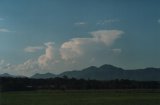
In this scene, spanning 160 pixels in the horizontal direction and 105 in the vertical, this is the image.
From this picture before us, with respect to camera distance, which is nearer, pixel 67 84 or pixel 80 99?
pixel 80 99

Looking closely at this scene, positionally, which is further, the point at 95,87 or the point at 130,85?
the point at 130,85

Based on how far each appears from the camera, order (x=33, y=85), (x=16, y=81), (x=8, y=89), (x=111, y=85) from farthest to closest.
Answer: (x=111, y=85)
(x=33, y=85)
(x=16, y=81)
(x=8, y=89)

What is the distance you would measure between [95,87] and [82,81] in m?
9.33

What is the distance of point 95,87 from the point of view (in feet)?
410

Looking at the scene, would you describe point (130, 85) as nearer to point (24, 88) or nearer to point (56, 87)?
point (56, 87)

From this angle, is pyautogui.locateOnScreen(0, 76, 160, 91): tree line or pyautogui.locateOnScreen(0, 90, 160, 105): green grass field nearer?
pyautogui.locateOnScreen(0, 90, 160, 105): green grass field

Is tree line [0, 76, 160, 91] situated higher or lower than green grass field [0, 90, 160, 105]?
higher

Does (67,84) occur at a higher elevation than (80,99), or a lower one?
higher

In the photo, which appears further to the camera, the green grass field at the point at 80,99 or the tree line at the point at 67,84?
the tree line at the point at 67,84

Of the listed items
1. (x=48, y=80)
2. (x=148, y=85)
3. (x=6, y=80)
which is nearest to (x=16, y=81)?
(x=6, y=80)

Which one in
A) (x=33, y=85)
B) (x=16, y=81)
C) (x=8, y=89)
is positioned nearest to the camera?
(x=8, y=89)

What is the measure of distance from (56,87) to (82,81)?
1204cm

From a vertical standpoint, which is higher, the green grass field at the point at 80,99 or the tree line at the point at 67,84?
the tree line at the point at 67,84

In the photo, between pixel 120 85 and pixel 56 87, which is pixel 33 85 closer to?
pixel 56 87
